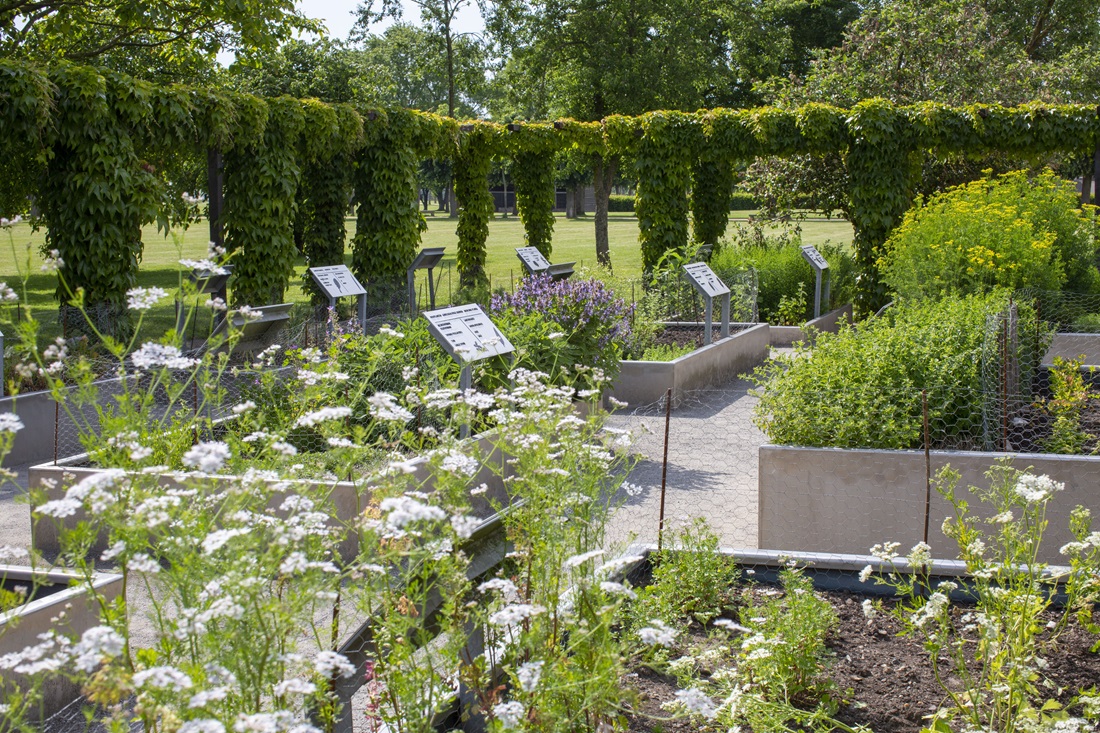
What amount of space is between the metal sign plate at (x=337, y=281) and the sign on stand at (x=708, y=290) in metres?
3.58

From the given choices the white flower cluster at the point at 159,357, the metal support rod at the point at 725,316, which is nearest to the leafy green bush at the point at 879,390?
the white flower cluster at the point at 159,357

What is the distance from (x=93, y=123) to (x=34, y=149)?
578mm

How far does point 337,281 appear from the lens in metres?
11.1

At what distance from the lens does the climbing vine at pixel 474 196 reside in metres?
17.2

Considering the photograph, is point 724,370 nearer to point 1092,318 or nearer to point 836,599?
point 1092,318

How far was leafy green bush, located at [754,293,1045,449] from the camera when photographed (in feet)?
18.4

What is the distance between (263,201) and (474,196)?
6215 mm

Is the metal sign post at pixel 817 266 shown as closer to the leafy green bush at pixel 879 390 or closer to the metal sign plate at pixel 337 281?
the metal sign plate at pixel 337 281

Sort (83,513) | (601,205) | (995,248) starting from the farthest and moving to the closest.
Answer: (601,205) < (995,248) < (83,513)

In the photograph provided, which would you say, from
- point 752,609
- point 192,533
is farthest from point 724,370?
point 192,533

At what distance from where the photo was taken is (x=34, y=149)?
939 centimetres

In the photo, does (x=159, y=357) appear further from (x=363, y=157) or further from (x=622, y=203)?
(x=622, y=203)

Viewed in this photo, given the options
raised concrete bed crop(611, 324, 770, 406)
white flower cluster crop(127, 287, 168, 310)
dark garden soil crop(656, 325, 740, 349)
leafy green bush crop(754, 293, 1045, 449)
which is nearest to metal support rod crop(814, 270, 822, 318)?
dark garden soil crop(656, 325, 740, 349)

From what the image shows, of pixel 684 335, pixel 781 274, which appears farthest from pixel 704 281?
pixel 781 274
